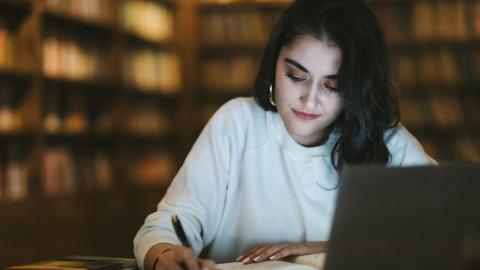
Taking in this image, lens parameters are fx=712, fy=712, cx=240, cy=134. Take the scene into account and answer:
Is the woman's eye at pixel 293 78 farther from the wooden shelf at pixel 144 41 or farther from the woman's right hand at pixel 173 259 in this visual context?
the wooden shelf at pixel 144 41

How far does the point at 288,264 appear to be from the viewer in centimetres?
116

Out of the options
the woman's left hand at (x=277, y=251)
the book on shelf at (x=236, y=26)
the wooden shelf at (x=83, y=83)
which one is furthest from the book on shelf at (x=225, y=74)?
the woman's left hand at (x=277, y=251)

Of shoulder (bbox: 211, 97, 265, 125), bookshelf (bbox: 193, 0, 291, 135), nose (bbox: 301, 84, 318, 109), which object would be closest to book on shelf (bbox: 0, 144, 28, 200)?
bookshelf (bbox: 193, 0, 291, 135)

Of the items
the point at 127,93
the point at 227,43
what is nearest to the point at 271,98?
the point at 127,93

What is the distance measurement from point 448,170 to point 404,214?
0.08 metres

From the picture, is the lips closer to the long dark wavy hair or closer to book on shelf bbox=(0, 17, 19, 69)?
the long dark wavy hair

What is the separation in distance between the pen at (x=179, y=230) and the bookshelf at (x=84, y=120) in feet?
6.56

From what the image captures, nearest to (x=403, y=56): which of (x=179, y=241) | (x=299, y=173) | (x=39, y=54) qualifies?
(x=39, y=54)

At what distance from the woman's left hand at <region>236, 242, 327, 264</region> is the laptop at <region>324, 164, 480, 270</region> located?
14.5 inches

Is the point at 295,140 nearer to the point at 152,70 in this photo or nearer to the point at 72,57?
the point at 72,57

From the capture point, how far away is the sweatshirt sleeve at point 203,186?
148 cm

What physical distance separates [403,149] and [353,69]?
0.25m

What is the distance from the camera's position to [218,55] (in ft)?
16.7

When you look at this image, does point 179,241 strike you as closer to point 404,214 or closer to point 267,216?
point 267,216
